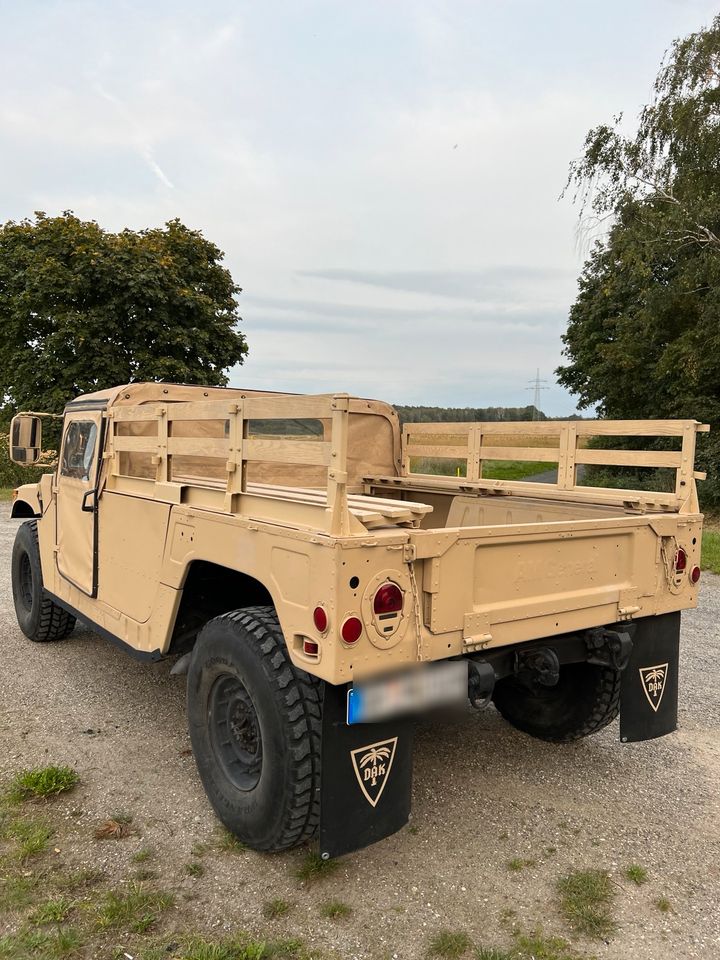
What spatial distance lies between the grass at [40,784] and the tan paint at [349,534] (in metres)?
0.70

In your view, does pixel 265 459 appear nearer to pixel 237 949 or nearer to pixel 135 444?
pixel 135 444

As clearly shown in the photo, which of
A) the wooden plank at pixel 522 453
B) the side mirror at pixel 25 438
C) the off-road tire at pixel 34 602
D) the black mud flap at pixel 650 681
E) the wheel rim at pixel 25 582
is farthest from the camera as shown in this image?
the wheel rim at pixel 25 582

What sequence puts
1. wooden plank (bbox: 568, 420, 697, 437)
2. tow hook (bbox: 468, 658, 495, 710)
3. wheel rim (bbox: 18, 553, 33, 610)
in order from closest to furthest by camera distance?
tow hook (bbox: 468, 658, 495, 710)
wooden plank (bbox: 568, 420, 697, 437)
wheel rim (bbox: 18, 553, 33, 610)

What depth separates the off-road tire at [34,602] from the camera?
17.7ft

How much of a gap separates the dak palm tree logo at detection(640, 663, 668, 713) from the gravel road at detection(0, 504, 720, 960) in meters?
0.46

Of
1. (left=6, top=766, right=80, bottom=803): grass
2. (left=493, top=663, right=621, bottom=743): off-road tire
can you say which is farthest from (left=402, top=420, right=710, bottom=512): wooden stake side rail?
(left=6, top=766, right=80, bottom=803): grass

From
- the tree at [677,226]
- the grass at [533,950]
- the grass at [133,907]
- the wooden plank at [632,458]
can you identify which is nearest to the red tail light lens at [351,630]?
the grass at [533,950]

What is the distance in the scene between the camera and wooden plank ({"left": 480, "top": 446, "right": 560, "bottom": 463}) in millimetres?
4594

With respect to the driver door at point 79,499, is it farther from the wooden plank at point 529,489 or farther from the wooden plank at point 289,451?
the wooden plank at point 529,489

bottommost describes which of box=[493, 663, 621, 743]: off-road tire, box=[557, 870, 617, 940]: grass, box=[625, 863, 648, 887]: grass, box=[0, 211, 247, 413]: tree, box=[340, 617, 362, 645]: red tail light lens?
box=[557, 870, 617, 940]: grass

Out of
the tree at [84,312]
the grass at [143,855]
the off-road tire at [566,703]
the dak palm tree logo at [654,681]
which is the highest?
the tree at [84,312]

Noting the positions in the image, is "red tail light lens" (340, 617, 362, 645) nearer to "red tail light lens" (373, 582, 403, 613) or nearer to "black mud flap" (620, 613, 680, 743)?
"red tail light lens" (373, 582, 403, 613)

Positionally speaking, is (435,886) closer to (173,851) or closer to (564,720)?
(173,851)

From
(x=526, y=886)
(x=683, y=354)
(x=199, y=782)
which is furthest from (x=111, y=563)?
(x=683, y=354)
